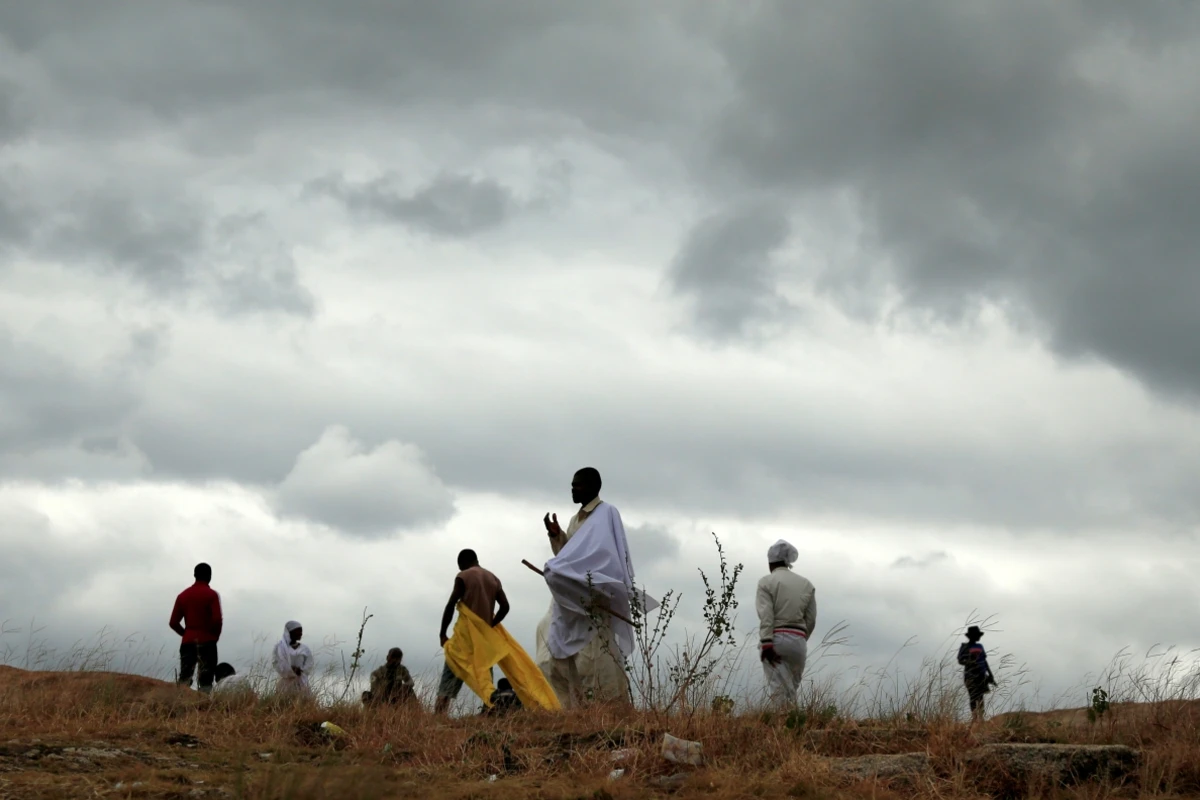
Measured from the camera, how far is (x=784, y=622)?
30.5 ft

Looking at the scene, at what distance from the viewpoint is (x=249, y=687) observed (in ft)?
27.9

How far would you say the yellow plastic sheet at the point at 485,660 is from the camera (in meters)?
9.84

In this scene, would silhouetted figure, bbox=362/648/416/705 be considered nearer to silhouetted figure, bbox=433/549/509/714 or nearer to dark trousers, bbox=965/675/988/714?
silhouetted figure, bbox=433/549/509/714

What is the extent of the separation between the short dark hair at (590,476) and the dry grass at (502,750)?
2.20 metres

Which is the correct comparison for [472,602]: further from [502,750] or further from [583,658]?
[502,750]

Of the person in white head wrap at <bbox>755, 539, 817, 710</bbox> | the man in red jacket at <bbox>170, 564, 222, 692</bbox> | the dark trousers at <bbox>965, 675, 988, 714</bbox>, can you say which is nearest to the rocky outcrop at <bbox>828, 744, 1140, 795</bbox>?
the dark trousers at <bbox>965, 675, 988, 714</bbox>

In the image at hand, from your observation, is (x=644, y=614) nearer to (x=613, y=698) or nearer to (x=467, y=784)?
(x=613, y=698)

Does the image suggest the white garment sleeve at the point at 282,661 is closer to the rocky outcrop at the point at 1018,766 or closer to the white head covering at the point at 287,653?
the white head covering at the point at 287,653

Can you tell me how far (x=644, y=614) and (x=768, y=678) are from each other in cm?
192

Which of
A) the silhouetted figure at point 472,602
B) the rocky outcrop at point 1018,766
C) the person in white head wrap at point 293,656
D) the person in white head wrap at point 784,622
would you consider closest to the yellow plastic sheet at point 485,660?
the silhouetted figure at point 472,602

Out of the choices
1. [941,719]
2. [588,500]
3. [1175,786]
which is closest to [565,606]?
[588,500]

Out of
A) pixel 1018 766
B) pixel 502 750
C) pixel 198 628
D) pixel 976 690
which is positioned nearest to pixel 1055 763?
pixel 1018 766

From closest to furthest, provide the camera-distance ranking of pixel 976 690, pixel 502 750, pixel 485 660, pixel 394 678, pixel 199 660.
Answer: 1. pixel 502 750
2. pixel 485 660
3. pixel 976 690
4. pixel 394 678
5. pixel 199 660

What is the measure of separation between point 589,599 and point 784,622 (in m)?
1.54
